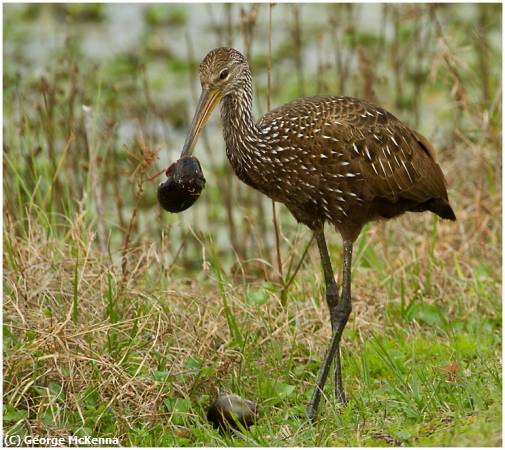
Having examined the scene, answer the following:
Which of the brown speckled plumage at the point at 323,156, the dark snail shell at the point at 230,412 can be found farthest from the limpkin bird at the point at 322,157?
the dark snail shell at the point at 230,412

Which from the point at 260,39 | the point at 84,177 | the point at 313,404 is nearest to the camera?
the point at 313,404

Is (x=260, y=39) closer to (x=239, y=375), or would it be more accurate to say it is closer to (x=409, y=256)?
(x=409, y=256)

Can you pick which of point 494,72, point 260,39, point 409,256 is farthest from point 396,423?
point 260,39

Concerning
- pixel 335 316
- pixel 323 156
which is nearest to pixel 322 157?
pixel 323 156

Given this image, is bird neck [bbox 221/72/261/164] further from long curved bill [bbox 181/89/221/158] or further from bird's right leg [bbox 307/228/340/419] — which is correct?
bird's right leg [bbox 307/228/340/419]

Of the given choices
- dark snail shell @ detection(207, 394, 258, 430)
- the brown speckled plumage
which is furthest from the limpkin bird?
dark snail shell @ detection(207, 394, 258, 430)

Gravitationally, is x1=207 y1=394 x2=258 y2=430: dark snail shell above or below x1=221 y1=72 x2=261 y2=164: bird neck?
below

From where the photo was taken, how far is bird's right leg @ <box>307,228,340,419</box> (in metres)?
5.16

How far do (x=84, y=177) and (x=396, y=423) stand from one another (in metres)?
3.23

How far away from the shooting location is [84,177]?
7.23 metres

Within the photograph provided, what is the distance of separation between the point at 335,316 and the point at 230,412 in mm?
838

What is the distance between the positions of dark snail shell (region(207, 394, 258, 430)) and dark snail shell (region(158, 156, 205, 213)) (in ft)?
3.23

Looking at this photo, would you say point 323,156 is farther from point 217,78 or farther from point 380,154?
point 217,78

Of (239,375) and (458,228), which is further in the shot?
(458,228)
